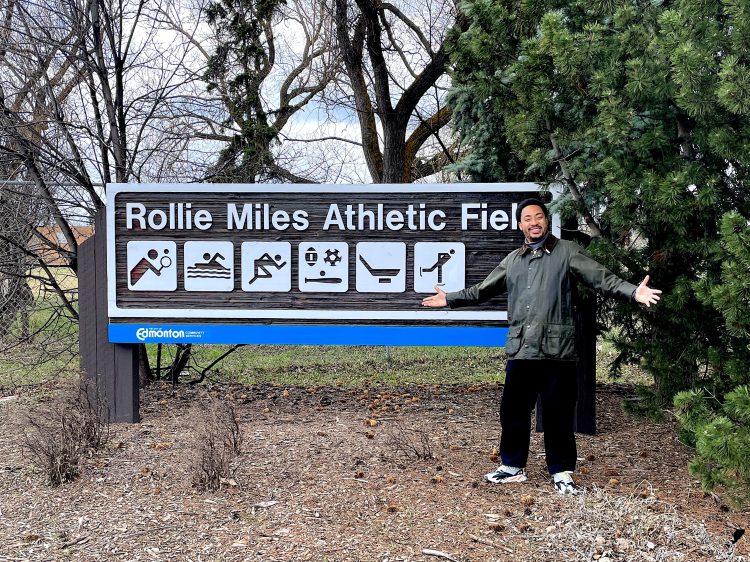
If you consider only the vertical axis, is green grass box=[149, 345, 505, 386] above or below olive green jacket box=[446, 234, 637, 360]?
below

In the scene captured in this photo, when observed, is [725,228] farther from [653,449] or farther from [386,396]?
[386,396]

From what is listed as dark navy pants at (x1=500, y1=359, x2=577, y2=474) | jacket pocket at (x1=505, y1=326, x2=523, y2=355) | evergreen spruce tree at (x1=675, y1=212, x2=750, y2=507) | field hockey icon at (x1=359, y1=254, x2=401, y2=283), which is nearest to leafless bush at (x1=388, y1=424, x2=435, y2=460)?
dark navy pants at (x1=500, y1=359, x2=577, y2=474)

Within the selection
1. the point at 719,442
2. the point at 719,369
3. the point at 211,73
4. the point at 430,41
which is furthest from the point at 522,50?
the point at 430,41

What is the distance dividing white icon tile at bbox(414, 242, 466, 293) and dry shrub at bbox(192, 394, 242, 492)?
71.2 inches

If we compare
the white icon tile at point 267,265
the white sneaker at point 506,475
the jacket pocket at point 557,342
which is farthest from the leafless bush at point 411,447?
the white icon tile at point 267,265

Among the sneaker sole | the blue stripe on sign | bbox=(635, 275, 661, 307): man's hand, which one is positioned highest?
bbox=(635, 275, 661, 307): man's hand

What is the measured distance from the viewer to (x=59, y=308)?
7.83 metres

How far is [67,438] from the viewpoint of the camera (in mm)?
4898

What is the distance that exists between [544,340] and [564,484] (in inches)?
33.7

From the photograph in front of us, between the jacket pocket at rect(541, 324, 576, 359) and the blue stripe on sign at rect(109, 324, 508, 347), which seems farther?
the blue stripe on sign at rect(109, 324, 508, 347)

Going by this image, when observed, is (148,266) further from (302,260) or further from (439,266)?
(439,266)

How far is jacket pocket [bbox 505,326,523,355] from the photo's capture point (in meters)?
4.61

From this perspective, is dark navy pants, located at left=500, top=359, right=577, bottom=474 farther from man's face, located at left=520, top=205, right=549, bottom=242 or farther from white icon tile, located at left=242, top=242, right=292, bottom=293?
white icon tile, located at left=242, top=242, right=292, bottom=293

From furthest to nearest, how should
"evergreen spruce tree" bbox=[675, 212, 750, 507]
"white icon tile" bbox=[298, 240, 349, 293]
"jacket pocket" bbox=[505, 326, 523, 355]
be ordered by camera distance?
1. "white icon tile" bbox=[298, 240, 349, 293]
2. "jacket pocket" bbox=[505, 326, 523, 355]
3. "evergreen spruce tree" bbox=[675, 212, 750, 507]
